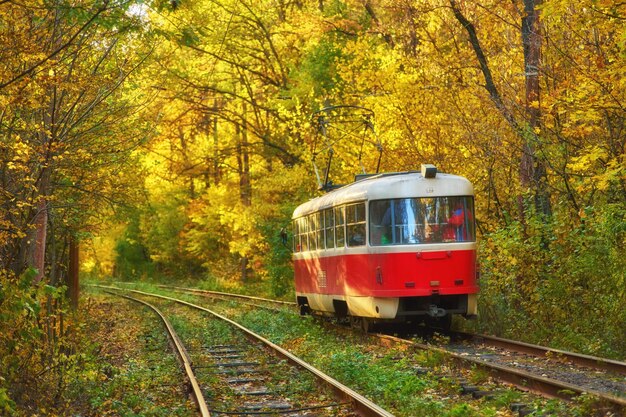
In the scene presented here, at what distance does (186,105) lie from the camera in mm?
32344

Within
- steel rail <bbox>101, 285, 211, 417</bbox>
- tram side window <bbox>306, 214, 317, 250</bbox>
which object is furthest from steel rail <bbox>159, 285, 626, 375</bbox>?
steel rail <bbox>101, 285, 211, 417</bbox>

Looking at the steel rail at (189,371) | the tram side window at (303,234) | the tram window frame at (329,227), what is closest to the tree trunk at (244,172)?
the tram side window at (303,234)

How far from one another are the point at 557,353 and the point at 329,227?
679cm

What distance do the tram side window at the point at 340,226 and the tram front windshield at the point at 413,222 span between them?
140 cm

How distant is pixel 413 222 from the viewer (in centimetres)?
1560

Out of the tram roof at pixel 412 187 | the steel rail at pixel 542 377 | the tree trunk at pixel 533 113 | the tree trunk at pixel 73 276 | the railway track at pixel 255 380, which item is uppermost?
the tree trunk at pixel 533 113

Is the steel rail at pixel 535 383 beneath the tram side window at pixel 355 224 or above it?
beneath

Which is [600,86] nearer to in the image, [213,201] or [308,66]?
[308,66]

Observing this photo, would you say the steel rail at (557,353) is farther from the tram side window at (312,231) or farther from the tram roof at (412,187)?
the tram side window at (312,231)

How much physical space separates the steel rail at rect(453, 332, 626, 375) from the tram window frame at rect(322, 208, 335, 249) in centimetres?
346

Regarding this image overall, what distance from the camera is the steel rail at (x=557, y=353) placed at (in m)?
10.9

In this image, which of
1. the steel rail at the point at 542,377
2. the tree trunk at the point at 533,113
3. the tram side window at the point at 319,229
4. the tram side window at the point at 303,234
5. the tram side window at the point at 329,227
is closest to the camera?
the steel rail at the point at 542,377

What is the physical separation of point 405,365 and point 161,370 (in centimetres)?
346

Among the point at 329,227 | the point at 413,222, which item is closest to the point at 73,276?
the point at 329,227
